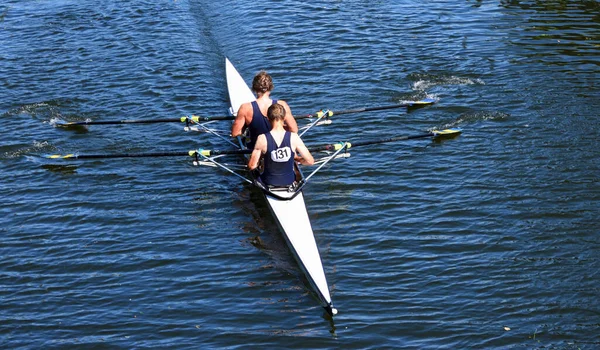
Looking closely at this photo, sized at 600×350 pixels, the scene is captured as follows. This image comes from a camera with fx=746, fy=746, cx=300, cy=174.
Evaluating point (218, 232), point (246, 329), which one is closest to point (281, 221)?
point (218, 232)

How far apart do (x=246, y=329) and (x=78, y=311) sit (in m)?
2.58

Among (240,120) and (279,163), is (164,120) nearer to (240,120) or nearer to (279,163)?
(240,120)

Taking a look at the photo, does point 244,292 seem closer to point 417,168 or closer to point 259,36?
point 417,168

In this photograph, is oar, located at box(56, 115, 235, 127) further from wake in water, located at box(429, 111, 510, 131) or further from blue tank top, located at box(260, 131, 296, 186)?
wake in water, located at box(429, 111, 510, 131)

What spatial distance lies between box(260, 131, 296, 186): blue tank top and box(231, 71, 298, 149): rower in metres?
1.26

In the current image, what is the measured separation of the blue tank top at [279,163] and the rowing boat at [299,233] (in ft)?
0.59

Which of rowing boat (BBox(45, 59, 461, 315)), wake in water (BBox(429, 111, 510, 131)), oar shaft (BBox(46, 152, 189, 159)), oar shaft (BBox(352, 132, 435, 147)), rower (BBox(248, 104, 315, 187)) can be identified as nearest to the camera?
rowing boat (BBox(45, 59, 461, 315))

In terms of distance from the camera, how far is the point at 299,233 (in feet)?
39.7

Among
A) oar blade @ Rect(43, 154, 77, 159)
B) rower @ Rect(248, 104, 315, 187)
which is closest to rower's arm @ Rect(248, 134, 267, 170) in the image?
rower @ Rect(248, 104, 315, 187)

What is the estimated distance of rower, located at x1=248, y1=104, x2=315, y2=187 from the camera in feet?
41.1

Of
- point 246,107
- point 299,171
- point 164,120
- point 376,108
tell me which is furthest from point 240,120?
point 376,108

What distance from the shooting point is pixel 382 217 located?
13.1 meters

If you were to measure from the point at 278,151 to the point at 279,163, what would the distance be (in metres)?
0.25

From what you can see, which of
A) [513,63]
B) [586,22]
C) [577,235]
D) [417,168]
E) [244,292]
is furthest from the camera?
[586,22]
